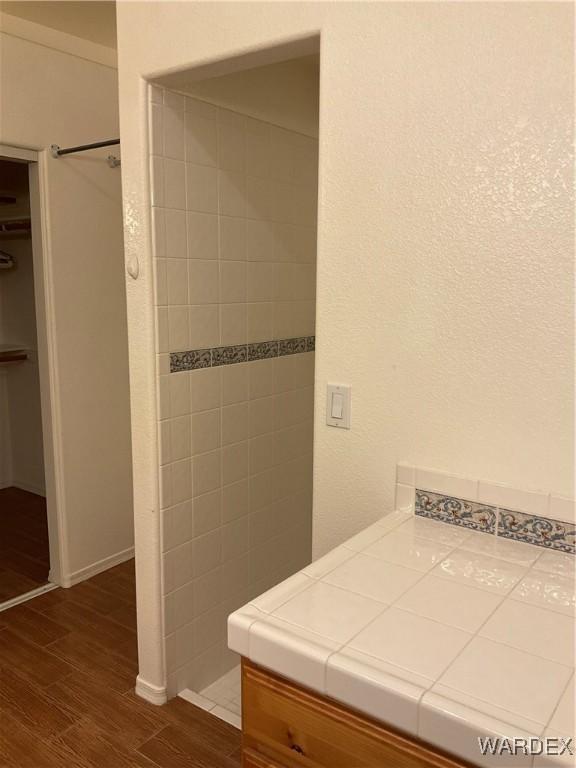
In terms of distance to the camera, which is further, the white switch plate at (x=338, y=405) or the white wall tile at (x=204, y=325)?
the white wall tile at (x=204, y=325)

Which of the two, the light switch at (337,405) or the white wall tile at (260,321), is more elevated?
the white wall tile at (260,321)

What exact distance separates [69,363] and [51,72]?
4.29ft

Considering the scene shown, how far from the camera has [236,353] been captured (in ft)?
7.92

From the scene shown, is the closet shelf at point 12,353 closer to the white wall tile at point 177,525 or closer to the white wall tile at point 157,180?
the white wall tile at point 177,525

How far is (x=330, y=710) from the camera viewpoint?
3.46 ft

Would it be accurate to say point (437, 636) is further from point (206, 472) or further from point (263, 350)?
point (263, 350)

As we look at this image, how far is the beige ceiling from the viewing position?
2.53m

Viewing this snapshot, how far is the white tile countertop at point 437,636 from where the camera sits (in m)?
0.90

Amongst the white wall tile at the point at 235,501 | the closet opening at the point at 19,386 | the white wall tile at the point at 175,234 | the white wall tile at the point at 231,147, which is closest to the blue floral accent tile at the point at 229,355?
the white wall tile at the point at 175,234

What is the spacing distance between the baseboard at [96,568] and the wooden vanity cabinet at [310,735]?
2.18 meters

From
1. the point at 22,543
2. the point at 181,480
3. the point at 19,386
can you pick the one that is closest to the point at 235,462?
the point at 181,480

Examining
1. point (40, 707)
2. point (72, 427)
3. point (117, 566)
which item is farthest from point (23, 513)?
point (40, 707)

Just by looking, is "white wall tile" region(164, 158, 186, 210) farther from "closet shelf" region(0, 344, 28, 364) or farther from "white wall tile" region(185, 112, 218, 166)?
"closet shelf" region(0, 344, 28, 364)

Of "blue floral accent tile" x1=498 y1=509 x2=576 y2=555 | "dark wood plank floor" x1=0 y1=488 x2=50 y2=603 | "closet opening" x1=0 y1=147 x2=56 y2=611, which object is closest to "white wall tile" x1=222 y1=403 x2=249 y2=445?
"blue floral accent tile" x1=498 y1=509 x2=576 y2=555
